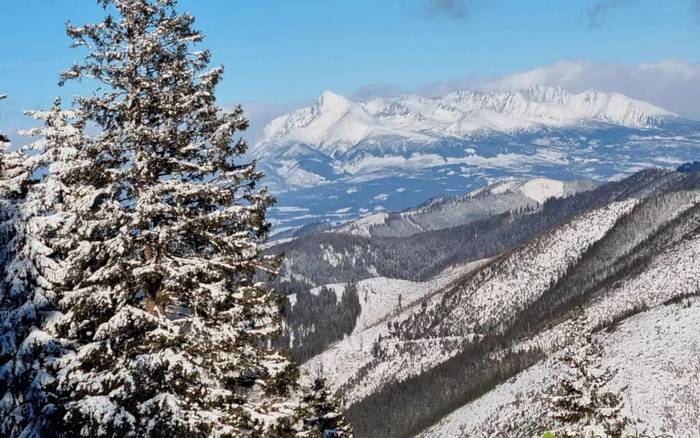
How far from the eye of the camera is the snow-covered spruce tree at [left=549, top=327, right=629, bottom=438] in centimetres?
3612

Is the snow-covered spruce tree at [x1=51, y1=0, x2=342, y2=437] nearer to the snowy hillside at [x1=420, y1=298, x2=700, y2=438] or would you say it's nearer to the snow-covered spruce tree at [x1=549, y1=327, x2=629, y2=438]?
the snow-covered spruce tree at [x1=549, y1=327, x2=629, y2=438]

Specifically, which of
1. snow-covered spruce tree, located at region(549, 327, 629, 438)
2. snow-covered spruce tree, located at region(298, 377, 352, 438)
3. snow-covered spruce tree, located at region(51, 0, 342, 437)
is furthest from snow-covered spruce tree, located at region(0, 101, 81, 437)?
snow-covered spruce tree, located at region(549, 327, 629, 438)

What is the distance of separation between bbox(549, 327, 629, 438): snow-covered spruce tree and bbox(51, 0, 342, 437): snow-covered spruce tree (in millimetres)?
23056

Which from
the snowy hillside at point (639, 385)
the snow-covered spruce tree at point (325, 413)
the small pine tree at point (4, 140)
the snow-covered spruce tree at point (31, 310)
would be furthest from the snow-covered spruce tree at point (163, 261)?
the snowy hillside at point (639, 385)

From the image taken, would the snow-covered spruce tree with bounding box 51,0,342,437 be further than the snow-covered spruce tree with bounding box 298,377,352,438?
No

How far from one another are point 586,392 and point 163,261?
27.3 m

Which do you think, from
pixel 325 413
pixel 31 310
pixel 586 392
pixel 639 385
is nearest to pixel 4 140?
pixel 31 310

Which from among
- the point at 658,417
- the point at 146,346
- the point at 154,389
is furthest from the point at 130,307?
the point at 658,417

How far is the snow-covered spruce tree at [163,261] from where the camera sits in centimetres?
1591

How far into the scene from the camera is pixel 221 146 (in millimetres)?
18078

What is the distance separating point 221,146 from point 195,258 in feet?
9.95

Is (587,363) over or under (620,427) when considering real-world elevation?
over

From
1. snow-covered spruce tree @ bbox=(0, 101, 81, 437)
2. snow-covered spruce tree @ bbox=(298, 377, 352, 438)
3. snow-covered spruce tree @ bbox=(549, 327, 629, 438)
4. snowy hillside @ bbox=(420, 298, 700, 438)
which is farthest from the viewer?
snowy hillside @ bbox=(420, 298, 700, 438)

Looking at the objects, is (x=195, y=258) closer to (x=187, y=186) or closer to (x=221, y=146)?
(x=187, y=186)
